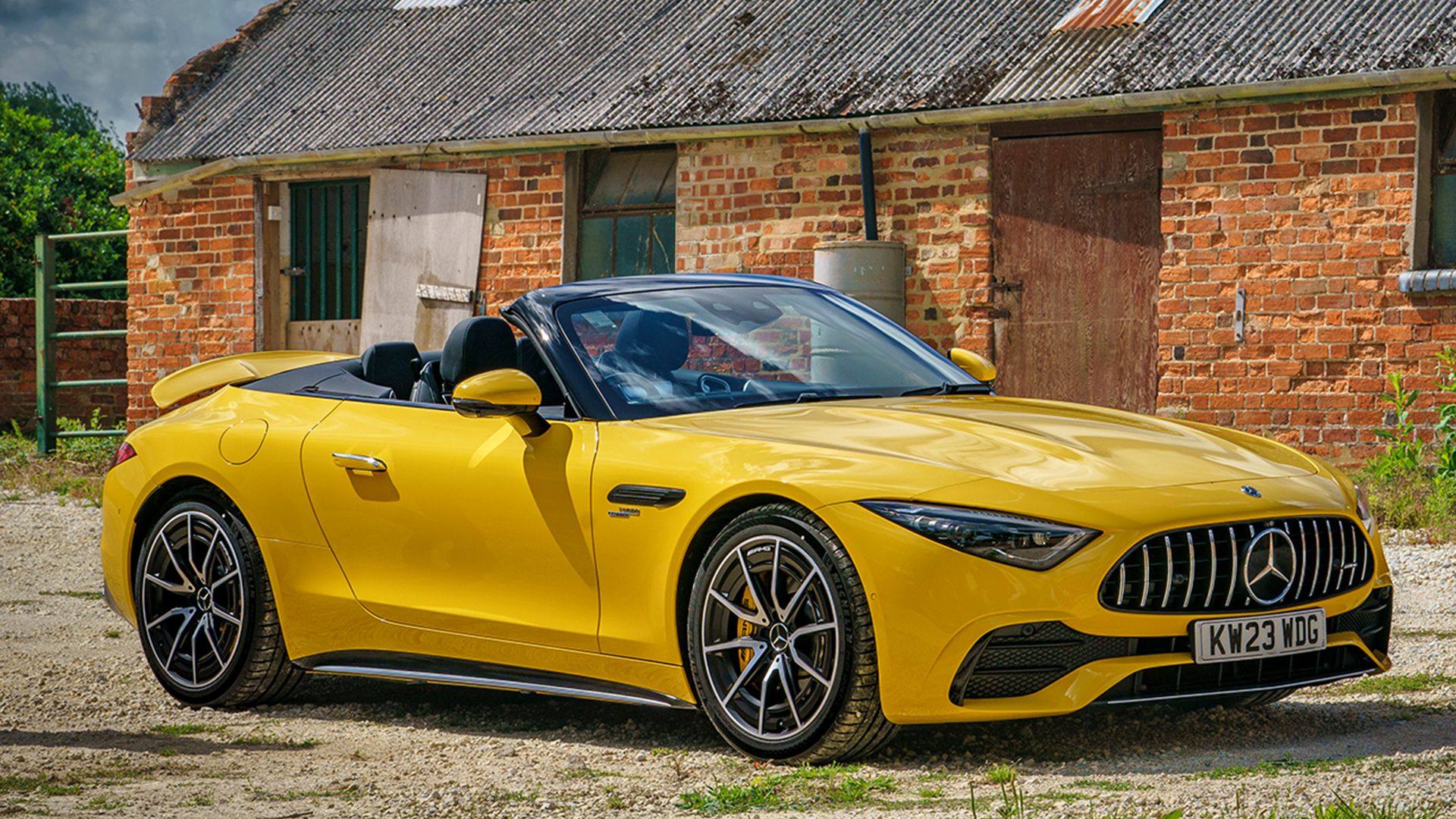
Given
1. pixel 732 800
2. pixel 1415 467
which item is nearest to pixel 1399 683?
pixel 732 800

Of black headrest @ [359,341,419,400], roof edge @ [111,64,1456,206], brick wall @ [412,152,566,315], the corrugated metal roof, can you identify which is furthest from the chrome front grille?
brick wall @ [412,152,566,315]

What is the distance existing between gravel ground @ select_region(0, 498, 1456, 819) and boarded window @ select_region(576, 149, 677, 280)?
9058 mm

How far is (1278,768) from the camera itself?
Answer: 4.91 metres

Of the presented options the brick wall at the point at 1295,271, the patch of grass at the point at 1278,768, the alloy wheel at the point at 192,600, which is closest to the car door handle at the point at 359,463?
the alloy wheel at the point at 192,600

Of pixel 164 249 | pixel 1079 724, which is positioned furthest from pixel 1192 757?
pixel 164 249

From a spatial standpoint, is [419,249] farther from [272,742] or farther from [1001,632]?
[1001,632]

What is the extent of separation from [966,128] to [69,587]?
7.21 meters

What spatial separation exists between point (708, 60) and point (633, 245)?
1.63 meters

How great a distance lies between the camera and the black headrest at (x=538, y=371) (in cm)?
625

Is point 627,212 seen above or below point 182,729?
above

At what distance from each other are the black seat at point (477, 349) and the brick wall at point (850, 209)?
846 centimetres

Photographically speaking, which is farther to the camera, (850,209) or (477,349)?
(850,209)

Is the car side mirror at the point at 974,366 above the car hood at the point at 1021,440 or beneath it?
above

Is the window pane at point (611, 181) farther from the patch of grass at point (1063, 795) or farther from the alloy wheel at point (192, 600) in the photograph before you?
the patch of grass at point (1063, 795)
